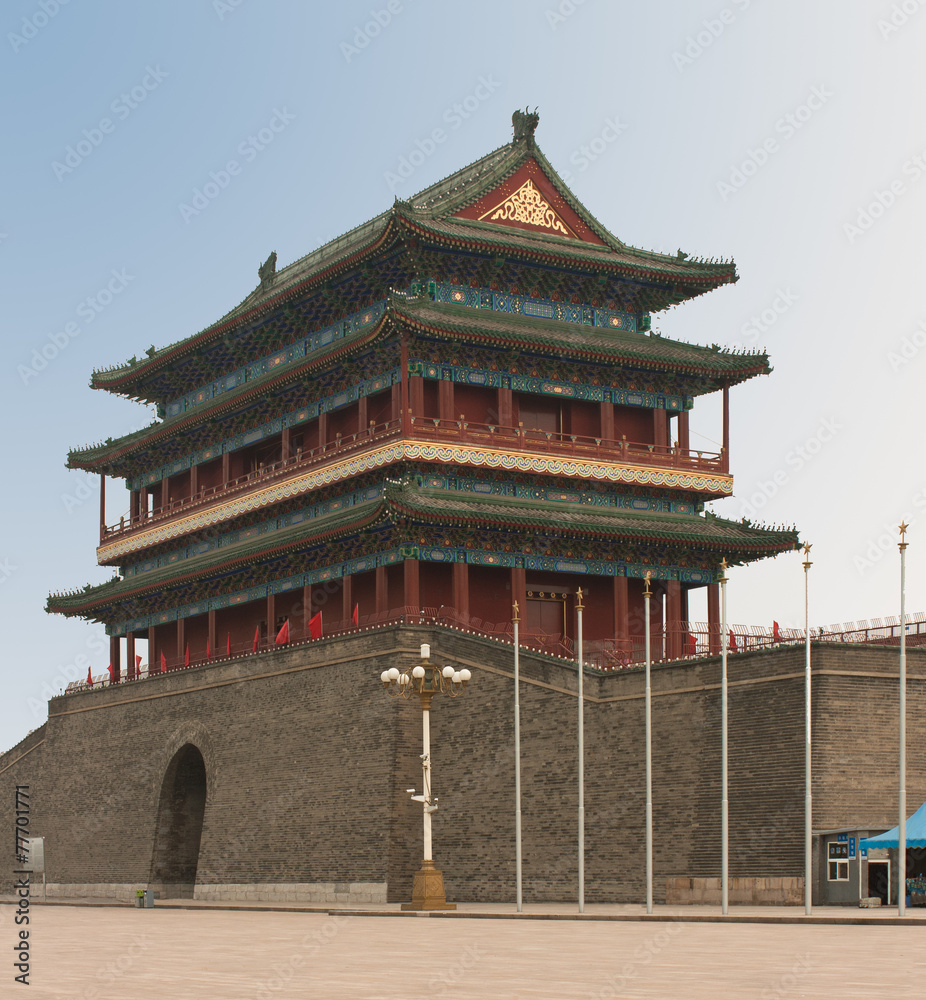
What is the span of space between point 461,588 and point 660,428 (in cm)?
884

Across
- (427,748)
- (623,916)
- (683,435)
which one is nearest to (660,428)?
(683,435)

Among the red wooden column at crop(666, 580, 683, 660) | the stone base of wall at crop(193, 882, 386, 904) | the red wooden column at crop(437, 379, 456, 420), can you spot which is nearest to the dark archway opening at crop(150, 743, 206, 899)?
the stone base of wall at crop(193, 882, 386, 904)

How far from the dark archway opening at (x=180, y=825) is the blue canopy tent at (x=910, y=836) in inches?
991

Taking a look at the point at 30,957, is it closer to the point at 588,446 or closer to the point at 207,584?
the point at 588,446

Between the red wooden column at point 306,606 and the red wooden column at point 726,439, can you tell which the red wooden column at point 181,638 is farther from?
the red wooden column at point 726,439

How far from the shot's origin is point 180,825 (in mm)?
51562

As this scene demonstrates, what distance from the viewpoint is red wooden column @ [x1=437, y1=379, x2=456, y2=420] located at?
149ft

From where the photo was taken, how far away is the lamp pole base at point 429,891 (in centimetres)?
3450

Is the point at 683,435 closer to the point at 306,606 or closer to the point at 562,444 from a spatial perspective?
the point at 562,444

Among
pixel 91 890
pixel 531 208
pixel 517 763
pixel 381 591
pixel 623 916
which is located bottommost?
pixel 91 890

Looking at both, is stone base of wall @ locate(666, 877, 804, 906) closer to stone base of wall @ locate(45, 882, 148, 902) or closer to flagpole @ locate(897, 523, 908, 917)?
flagpole @ locate(897, 523, 908, 917)

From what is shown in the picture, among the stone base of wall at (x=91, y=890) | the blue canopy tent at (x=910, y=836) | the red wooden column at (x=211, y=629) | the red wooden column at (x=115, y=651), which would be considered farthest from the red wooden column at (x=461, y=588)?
the red wooden column at (x=115, y=651)

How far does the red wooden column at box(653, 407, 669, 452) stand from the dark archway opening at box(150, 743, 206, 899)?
16.2m

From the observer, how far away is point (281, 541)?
48.0m
